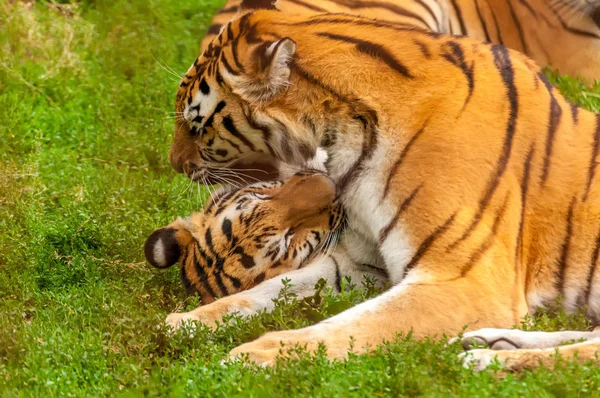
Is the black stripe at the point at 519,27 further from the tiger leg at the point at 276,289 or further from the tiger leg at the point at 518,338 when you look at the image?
the tiger leg at the point at 518,338

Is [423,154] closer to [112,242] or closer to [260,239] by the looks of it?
[260,239]

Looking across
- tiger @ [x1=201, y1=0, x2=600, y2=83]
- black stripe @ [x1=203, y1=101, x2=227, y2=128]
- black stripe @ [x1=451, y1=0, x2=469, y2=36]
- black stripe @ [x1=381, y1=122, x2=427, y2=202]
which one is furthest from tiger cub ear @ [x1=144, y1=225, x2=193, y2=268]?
black stripe @ [x1=451, y1=0, x2=469, y2=36]

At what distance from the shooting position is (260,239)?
15.5 ft

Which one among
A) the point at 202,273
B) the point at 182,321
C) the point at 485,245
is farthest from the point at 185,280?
the point at 485,245

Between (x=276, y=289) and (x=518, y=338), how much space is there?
1057 millimetres

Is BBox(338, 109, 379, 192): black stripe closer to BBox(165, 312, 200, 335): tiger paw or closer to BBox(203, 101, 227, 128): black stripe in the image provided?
BBox(203, 101, 227, 128): black stripe

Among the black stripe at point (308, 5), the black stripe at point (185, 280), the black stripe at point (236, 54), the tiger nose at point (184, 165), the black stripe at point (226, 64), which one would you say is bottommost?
the black stripe at point (185, 280)

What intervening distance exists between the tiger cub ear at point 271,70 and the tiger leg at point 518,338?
1199 mm

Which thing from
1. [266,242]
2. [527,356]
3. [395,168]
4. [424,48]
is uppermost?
[424,48]

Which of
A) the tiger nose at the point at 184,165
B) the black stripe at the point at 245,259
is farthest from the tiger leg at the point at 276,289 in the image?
the tiger nose at the point at 184,165

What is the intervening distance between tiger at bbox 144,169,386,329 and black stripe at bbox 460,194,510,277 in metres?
0.64

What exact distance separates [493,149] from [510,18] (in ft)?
11.0

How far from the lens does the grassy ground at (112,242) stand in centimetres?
367

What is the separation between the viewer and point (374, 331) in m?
4.02
